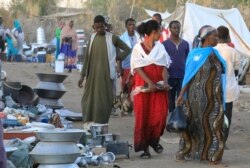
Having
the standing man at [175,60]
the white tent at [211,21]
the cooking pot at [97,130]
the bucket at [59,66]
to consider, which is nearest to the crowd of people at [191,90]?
the cooking pot at [97,130]

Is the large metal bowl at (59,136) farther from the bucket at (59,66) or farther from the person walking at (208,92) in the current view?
the bucket at (59,66)

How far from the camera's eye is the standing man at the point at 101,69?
9.22 meters

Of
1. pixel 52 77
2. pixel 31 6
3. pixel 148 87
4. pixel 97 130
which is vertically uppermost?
pixel 31 6

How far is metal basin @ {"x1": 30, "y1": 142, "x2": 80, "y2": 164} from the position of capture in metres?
6.12

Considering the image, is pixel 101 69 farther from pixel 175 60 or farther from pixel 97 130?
pixel 175 60

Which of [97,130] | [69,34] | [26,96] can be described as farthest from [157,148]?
[69,34]

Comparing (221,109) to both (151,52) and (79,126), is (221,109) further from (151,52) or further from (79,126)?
(79,126)

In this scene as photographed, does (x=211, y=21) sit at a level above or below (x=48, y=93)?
above

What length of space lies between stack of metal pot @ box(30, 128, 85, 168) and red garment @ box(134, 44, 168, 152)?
71.0 inches

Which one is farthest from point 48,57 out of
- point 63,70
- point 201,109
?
point 201,109

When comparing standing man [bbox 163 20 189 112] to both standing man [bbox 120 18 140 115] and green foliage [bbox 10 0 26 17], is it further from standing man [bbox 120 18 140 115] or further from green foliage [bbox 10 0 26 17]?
green foliage [bbox 10 0 26 17]

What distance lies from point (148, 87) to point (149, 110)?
318 millimetres

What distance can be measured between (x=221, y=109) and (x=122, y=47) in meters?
2.21

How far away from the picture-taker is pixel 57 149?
20.1ft
